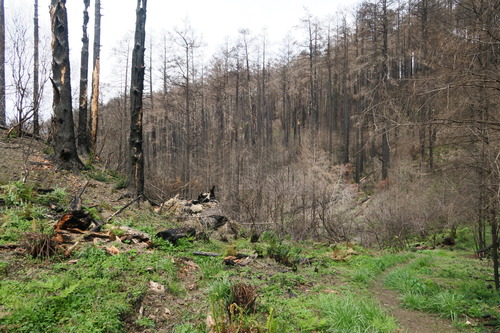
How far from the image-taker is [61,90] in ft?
26.4

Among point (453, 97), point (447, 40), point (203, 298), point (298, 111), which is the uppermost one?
point (298, 111)

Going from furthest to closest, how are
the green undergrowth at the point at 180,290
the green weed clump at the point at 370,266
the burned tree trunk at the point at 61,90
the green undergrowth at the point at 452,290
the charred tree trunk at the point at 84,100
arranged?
the charred tree trunk at the point at 84,100 → the burned tree trunk at the point at 61,90 → the green weed clump at the point at 370,266 → the green undergrowth at the point at 452,290 → the green undergrowth at the point at 180,290

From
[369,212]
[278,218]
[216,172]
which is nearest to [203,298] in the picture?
[278,218]

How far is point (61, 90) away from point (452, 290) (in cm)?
1049

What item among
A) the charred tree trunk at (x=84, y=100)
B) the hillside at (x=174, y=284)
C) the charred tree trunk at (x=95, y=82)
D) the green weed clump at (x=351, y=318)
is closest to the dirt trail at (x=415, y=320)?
the hillside at (x=174, y=284)

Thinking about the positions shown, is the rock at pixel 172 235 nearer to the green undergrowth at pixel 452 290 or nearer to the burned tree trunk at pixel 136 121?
the burned tree trunk at pixel 136 121

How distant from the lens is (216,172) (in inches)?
796

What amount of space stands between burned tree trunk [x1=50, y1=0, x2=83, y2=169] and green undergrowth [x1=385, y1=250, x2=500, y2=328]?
878cm

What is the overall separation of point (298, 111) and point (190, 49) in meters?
19.0

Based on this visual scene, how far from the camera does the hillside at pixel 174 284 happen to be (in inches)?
110

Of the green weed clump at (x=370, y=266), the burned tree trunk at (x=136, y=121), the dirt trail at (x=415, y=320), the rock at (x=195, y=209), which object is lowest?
the green weed clump at (x=370, y=266)

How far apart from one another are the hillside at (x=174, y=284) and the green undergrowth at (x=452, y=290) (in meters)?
0.03

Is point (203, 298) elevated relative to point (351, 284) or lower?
elevated

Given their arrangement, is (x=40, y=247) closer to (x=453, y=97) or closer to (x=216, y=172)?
(x=453, y=97)
